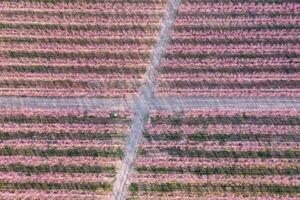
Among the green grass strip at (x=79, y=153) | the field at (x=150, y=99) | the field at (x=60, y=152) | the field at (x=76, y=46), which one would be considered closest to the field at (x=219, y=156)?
the field at (x=150, y=99)

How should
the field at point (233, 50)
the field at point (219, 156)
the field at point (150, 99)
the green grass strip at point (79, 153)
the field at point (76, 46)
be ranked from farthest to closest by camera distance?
the field at point (76, 46) → the field at point (233, 50) → the green grass strip at point (79, 153) → the field at point (150, 99) → the field at point (219, 156)

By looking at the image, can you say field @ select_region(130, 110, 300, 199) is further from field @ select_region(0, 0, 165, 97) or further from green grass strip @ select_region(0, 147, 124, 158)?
field @ select_region(0, 0, 165, 97)

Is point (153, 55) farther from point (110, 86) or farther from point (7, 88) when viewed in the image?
point (7, 88)

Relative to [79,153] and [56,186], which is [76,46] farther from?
[56,186]

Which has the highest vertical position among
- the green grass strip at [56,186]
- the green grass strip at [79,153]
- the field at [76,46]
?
the field at [76,46]

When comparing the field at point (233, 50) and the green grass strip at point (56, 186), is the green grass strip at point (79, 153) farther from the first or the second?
the field at point (233, 50)
